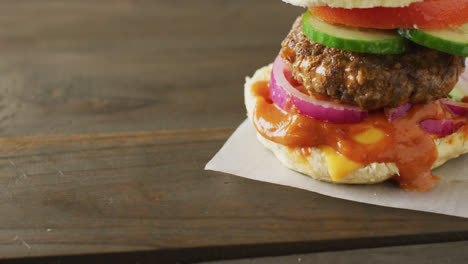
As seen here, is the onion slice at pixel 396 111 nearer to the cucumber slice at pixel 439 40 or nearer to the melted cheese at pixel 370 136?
the melted cheese at pixel 370 136

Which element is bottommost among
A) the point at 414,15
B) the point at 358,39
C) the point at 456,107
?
the point at 456,107

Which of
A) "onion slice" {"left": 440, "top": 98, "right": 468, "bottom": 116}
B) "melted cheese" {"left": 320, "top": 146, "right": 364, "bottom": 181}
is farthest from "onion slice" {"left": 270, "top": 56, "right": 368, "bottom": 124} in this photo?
"onion slice" {"left": 440, "top": 98, "right": 468, "bottom": 116}

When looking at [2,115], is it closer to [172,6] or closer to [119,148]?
[119,148]

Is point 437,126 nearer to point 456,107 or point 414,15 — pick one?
point 456,107

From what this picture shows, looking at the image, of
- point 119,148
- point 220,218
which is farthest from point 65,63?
point 220,218

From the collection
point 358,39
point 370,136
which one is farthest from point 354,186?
point 358,39

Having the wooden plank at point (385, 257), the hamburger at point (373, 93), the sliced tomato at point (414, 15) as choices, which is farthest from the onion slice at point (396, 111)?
the wooden plank at point (385, 257)

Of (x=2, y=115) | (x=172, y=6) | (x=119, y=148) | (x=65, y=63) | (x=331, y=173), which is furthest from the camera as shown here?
(x=172, y=6)
